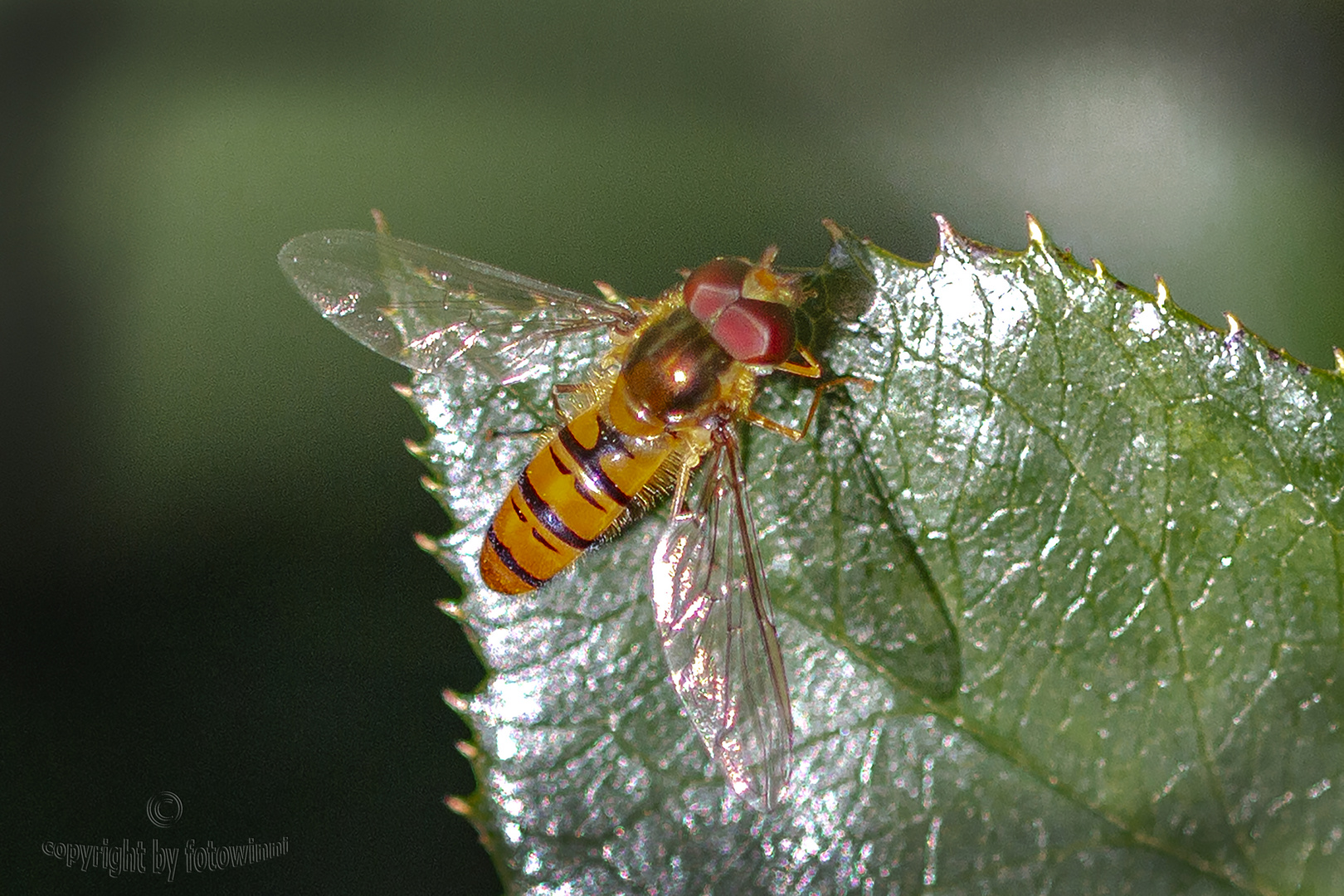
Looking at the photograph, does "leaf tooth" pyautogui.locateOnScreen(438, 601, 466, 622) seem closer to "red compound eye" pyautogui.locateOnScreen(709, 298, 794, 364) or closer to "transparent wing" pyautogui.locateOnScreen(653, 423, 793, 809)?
"transparent wing" pyautogui.locateOnScreen(653, 423, 793, 809)

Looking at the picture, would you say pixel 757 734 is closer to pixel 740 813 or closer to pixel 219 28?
pixel 740 813

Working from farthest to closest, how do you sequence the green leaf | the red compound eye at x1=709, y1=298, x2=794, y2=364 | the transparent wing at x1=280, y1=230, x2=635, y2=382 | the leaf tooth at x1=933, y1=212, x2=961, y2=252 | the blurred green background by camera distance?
the blurred green background
the transparent wing at x1=280, y1=230, x2=635, y2=382
the red compound eye at x1=709, y1=298, x2=794, y2=364
the leaf tooth at x1=933, y1=212, x2=961, y2=252
the green leaf

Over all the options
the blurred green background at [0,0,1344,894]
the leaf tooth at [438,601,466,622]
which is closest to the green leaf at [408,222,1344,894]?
the leaf tooth at [438,601,466,622]

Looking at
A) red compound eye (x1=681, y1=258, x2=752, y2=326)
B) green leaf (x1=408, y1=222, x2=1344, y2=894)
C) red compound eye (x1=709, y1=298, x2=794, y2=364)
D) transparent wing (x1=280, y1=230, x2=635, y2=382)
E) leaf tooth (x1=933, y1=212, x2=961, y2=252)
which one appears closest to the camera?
green leaf (x1=408, y1=222, x2=1344, y2=894)

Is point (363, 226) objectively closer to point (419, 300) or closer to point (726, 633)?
point (419, 300)

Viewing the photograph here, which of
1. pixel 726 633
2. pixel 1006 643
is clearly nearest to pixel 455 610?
pixel 726 633

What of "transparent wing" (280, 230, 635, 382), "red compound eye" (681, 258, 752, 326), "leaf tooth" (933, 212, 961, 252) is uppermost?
"transparent wing" (280, 230, 635, 382)
